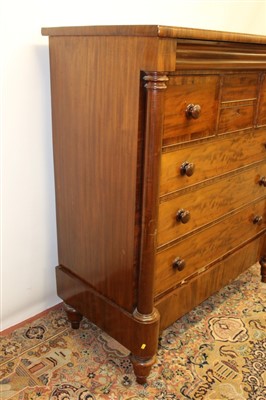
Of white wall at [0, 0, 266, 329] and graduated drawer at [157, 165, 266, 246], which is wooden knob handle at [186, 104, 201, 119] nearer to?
graduated drawer at [157, 165, 266, 246]

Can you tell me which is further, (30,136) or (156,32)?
(30,136)

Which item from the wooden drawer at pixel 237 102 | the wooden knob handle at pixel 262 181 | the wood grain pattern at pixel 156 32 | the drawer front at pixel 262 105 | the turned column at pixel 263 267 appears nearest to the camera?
the wood grain pattern at pixel 156 32

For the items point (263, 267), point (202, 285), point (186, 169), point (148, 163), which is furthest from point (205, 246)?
point (263, 267)

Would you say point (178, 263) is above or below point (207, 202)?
below

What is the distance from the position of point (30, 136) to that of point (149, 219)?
611 mm

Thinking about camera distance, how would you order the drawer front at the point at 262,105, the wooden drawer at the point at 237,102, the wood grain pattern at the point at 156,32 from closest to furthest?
the wood grain pattern at the point at 156,32
the wooden drawer at the point at 237,102
the drawer front at the point at 262,105

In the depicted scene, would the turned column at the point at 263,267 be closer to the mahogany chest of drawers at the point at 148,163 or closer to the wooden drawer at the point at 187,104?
the mahogany chest of drawers at the point at 148,163

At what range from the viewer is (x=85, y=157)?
4.13 feet

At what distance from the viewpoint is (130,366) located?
56.6 inches

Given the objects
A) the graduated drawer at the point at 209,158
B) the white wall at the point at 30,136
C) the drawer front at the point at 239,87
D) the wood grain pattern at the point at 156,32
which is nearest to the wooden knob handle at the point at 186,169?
the graduated drawer at the point at 209,158

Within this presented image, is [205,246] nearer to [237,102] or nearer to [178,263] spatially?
[178,263]

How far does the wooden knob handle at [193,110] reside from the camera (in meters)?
1.11

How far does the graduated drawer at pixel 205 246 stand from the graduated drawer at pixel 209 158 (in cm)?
22

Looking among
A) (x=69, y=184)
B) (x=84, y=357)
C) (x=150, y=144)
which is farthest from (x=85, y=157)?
(x=84, y=357)
